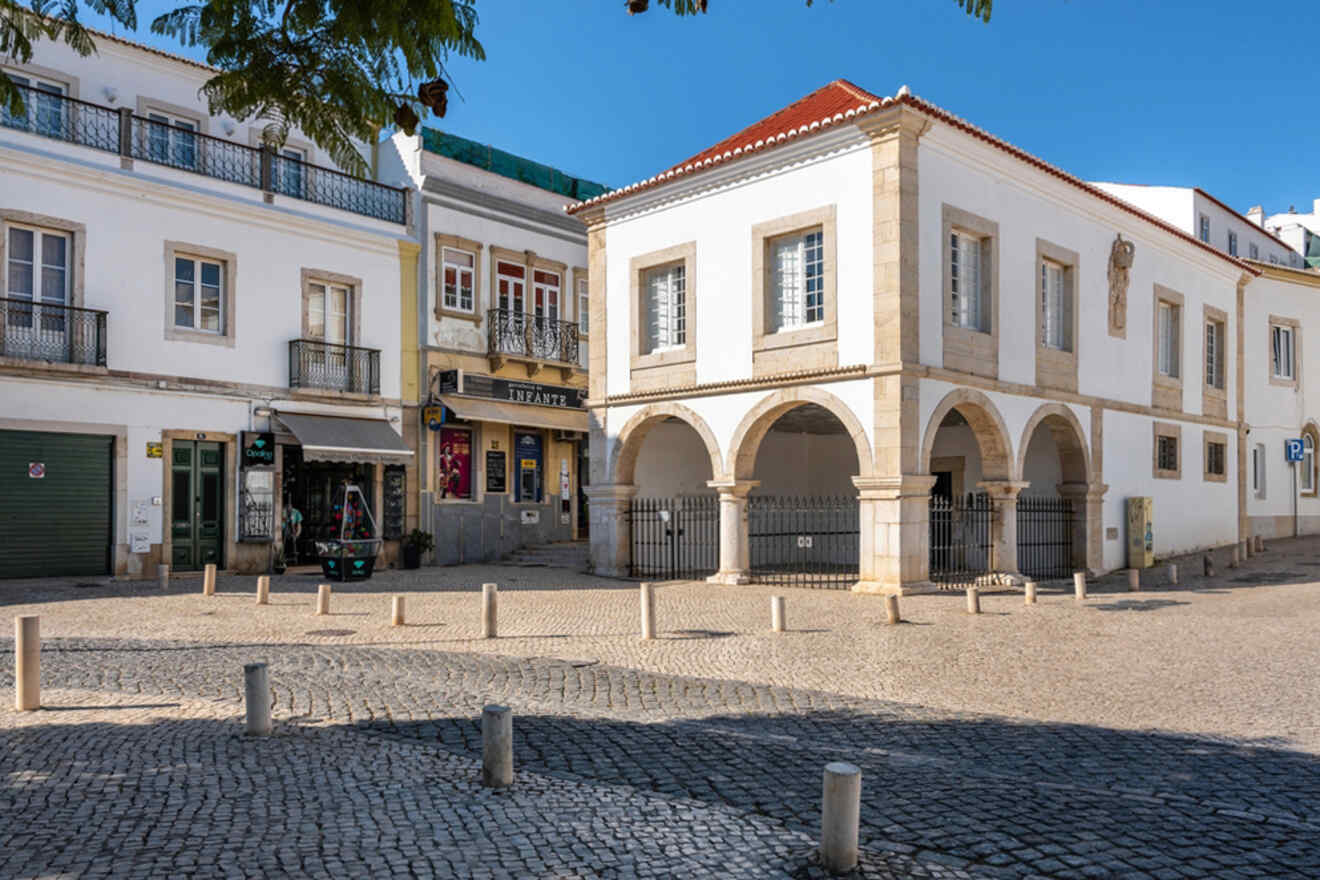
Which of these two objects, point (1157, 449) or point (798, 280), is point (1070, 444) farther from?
point (798, 280)

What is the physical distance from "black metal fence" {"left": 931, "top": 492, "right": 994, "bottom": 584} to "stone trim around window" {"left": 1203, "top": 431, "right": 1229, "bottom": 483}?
7.30 metres

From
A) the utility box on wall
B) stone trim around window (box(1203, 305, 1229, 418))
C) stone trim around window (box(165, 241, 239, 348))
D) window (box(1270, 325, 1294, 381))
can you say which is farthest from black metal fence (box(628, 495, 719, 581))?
window (box(1270, 325, 1294, 381))

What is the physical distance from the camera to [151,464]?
19.9 meters

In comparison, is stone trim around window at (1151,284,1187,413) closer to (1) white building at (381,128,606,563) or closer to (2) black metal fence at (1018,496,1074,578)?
(2) black metal fence at (1018,496,1074,578)

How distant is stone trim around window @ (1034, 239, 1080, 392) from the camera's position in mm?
19781

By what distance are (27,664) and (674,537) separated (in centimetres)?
1402

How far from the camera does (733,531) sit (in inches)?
743

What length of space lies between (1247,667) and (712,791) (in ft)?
22.6

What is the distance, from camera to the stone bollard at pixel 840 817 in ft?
14.5

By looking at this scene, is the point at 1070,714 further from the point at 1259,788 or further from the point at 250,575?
the point at 250,575

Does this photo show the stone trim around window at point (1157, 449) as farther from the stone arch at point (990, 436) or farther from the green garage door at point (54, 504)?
the green garage door at point (54, 504)

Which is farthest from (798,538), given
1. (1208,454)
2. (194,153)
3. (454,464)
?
(194,153)

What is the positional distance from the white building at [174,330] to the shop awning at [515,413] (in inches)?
58.5

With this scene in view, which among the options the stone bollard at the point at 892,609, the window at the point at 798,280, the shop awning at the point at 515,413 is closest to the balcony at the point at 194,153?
the shop awning at the point at 515,413
